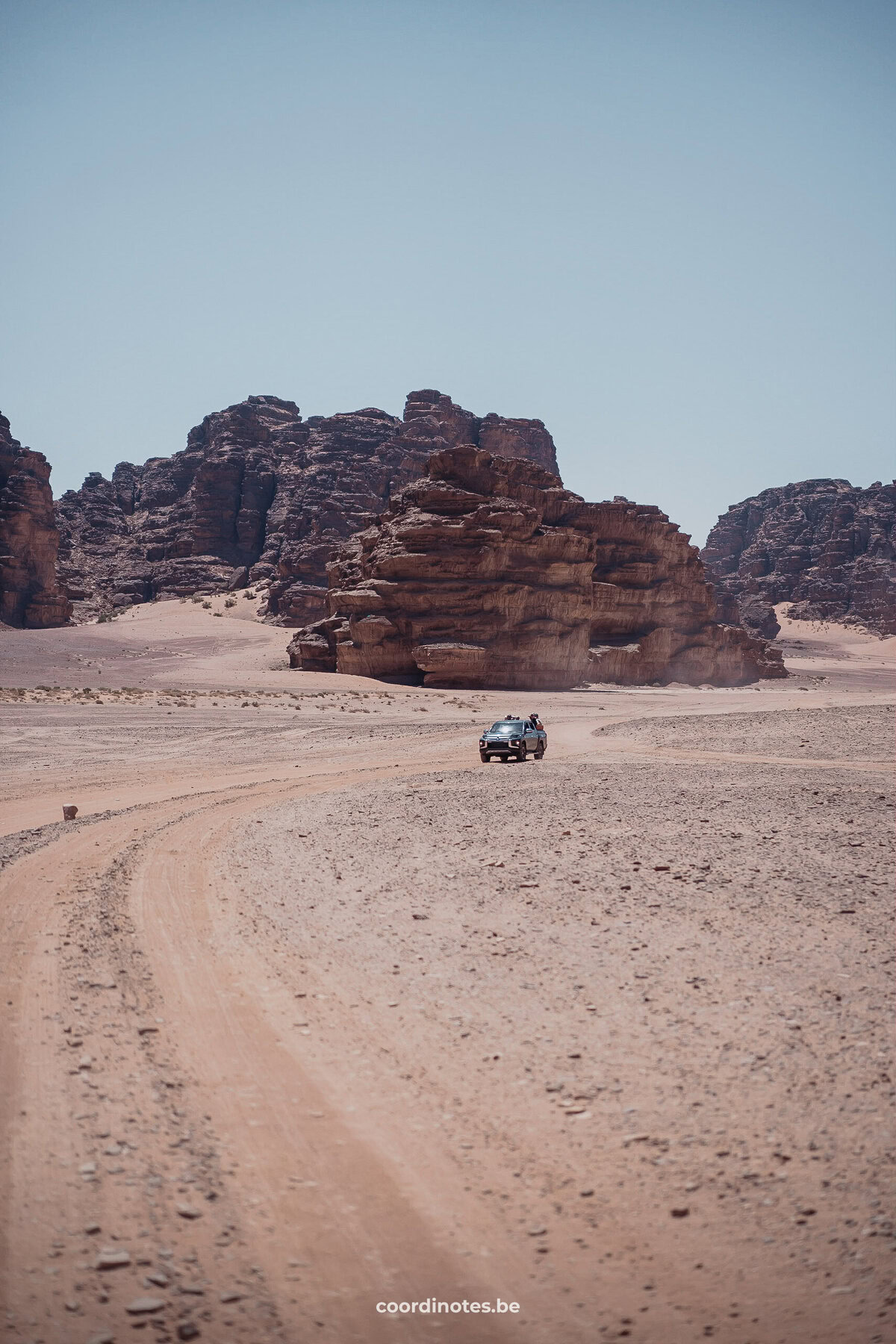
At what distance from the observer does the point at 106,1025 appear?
19.4 feet

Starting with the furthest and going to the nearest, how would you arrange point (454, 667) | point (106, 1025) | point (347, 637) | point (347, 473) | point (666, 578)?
point (347, 473) < point (666, 578) < point (347, 637) < point (454, 667) < point (106, 1025)

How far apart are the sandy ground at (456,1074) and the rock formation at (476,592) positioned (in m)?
44.9

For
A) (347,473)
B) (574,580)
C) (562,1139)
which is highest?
(347,473)

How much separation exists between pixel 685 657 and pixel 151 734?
5940cm

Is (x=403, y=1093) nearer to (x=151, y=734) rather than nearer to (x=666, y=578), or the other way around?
(x=151, y=734)

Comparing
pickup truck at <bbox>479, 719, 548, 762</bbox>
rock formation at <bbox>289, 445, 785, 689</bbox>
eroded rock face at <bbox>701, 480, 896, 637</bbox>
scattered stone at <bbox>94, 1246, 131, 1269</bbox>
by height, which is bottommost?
scattered stone at <bbox>94, 1246, 131, 1269</bbox>

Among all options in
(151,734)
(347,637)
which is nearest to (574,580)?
(347,637)

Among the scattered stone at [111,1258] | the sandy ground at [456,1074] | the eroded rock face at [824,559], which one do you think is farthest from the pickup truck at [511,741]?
the eroded rock face at [824,559]

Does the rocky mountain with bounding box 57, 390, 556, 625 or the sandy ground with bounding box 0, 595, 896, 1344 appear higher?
the rocky mountain with bounding box 57, 390, 556, 625

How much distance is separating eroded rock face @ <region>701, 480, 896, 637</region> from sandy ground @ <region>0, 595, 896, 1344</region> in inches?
5302

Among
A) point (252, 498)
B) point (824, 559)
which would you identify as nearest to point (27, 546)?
point (252, 498)

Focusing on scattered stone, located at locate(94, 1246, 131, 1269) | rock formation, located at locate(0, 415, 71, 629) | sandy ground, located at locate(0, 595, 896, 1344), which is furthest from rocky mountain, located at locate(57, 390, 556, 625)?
scattered stone, located at locate(94, 1246, 131, 1269)

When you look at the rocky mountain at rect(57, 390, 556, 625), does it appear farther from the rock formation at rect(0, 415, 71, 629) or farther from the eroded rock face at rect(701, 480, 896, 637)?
the eroded rock face at rect(701, 480, 896, 637)

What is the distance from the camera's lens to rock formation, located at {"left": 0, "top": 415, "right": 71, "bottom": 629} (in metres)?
87.0
